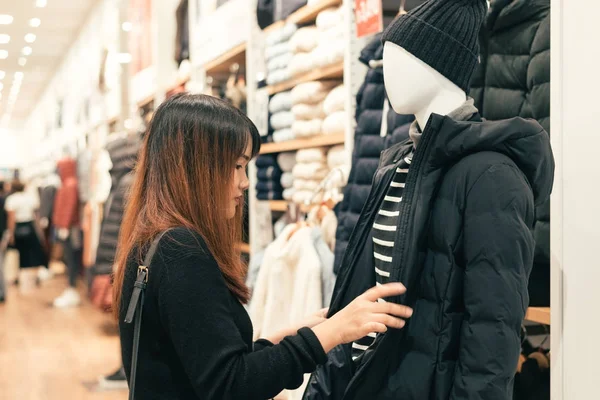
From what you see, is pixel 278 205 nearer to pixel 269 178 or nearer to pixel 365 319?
pixel 269 178

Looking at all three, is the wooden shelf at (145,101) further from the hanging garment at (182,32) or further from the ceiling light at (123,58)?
the ceiling light at (123,58)

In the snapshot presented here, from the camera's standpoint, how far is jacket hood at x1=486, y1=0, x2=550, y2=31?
2.09 metres

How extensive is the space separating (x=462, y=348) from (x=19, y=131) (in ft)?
81.2

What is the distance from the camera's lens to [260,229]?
424 cm

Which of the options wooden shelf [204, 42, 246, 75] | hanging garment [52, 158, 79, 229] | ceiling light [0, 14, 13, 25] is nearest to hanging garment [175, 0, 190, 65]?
wooden shelf [204, 42, 246, 75]

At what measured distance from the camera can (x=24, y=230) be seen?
32.8ft

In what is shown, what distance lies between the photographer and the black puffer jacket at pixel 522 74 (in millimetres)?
2016

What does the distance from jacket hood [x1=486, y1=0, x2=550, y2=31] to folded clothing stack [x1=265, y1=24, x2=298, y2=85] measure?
1632 millimetres

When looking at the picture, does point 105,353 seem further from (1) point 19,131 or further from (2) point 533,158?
(1) point 19,131

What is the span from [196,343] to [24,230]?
9237 mm

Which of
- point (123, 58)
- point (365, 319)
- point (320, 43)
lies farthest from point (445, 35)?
point (123, 58)

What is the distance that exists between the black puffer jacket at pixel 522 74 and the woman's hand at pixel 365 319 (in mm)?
714

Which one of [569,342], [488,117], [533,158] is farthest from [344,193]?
[533,158]

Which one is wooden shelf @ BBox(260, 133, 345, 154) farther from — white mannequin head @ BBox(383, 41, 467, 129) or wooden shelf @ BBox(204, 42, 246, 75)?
white mannequin head @ BBox(383, 41, 467, 129)
